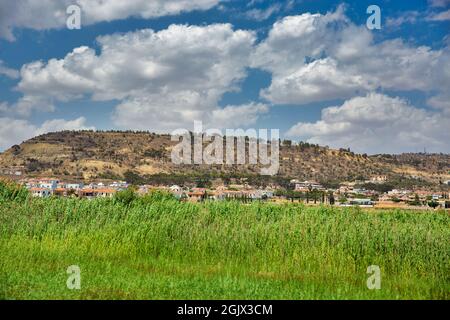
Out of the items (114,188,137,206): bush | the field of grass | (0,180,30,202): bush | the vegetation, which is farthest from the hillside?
the field of grass

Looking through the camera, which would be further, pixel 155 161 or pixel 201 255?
pixel 155 161

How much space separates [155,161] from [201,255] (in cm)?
11853

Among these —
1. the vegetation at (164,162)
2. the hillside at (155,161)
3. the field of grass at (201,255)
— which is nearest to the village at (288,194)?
the vegetation at (164,162)

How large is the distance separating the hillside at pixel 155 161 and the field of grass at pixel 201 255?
9898 centimetres

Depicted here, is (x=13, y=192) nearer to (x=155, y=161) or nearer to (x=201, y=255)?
(x=201, y=255)

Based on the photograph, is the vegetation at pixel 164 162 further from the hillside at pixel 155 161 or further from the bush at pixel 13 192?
the bush at pixel 13 192

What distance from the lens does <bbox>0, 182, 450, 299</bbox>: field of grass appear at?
9.16 metres

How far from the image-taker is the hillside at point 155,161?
119 m

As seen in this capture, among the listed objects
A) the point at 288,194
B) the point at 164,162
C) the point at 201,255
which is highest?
the point at 164,162

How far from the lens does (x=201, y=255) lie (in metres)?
13.5

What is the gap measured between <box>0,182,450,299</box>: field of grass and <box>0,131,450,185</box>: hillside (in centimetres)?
9898

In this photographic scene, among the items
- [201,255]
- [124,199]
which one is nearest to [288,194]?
[124,199]
